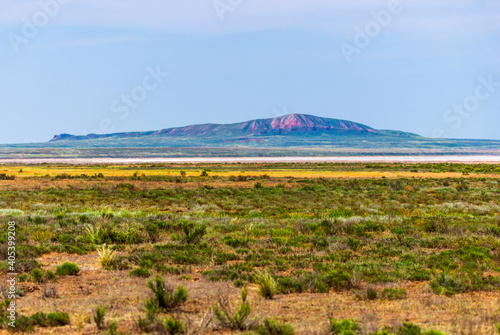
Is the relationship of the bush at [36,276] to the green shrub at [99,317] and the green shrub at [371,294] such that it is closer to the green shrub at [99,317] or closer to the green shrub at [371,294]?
the green shrub at [99,317]

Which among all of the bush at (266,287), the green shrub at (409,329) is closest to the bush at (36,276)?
the bush at (266,287)

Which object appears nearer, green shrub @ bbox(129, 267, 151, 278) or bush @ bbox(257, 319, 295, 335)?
bush @ bbox(257, 319, 295, 335)

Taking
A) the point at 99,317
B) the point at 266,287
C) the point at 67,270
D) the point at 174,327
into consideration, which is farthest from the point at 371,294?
the point at 67,270

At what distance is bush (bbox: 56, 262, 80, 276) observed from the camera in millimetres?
11742

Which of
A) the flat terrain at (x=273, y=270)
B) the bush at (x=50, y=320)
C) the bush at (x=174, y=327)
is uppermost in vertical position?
the bush at (x=174, y=327)

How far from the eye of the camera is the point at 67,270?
11.9m

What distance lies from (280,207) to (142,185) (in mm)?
19418

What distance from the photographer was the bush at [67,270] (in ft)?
38.5

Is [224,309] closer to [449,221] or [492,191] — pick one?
[449,221]

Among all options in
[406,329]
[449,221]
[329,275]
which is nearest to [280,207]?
[449,221]

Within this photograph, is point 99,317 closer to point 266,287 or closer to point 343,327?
point 266,287

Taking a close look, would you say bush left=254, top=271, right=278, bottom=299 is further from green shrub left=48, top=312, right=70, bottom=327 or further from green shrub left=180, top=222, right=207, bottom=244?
green shrub left=180, top=222, right=207, bottom=244

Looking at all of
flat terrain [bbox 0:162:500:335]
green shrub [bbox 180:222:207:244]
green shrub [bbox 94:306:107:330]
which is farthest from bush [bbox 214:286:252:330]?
green shrub [bbox 180:222:207:244]

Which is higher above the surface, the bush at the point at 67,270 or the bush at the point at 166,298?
the bush at the point at 166,298
